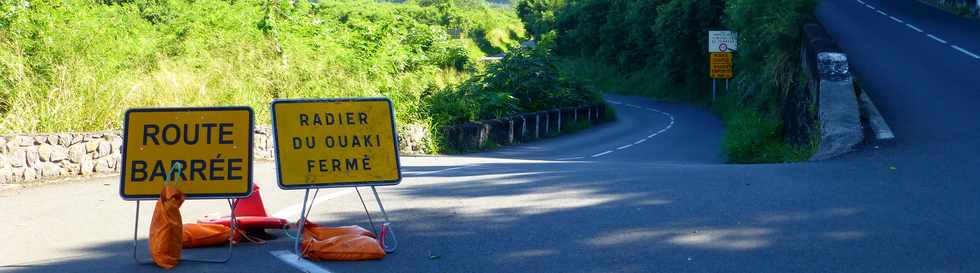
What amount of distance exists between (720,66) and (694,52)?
17.4 ft

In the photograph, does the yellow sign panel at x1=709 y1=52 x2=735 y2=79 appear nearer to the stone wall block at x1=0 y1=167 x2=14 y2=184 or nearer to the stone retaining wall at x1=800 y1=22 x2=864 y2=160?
the stone retaining wall at x1=800 y1=22 x2=864 y2=160

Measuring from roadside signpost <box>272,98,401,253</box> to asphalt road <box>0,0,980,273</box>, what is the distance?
1.74 feet

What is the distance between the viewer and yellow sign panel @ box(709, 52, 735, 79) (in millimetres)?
49750

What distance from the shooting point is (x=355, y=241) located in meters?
7.54

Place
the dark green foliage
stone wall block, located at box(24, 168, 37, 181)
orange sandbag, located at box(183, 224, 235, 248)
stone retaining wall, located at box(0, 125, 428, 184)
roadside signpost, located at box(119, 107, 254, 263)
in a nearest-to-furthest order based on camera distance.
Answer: roadside signpost, located at box(119, 107, 254, 263), orange sandbag, located at box(183, 224, 235, 248), stone retaining wall, located at box(0, 125, 428, 184), stone wall block, located at box(24, 168, 37, 181), the dark green foliage

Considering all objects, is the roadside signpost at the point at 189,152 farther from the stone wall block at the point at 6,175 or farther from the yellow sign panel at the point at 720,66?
the yellow sign panel at the point at 720,66

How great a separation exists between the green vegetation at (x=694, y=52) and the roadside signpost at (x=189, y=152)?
9074 millimetres

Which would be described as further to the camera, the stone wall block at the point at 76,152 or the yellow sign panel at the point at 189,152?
the stone wall block at the point at 76,152

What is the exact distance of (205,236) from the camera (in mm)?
8094

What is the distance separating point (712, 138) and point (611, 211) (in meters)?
23.9

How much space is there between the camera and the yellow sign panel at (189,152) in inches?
314

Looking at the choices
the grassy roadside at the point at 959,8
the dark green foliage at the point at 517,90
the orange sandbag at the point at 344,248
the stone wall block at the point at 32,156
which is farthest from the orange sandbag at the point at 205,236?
the grassy roadside at the point at 959,8

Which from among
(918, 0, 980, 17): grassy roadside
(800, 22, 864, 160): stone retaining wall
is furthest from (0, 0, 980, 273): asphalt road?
(918, 0, 980, 17): grassy roadside

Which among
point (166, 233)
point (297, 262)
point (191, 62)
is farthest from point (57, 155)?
point (191, 62)
